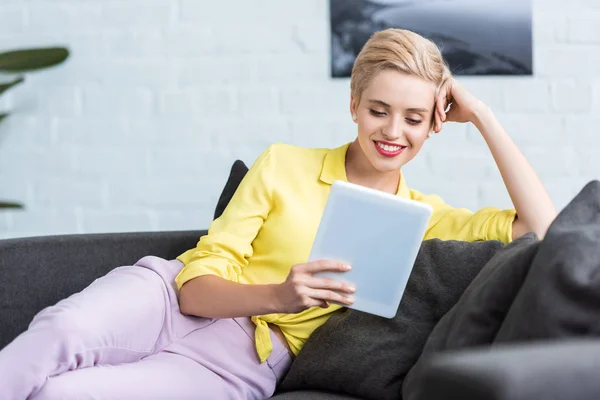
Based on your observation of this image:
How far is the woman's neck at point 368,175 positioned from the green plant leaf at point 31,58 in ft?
4.01

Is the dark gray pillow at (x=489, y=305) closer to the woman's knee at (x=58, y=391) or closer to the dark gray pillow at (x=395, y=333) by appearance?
the dark gray pillow at (x=395, y=333)

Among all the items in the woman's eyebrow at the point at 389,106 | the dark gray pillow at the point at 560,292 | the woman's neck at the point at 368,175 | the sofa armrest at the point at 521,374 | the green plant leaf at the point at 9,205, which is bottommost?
the green plant leaf at the point at 9,205

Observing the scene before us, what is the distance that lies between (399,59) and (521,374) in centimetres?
120

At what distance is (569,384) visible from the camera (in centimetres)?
70

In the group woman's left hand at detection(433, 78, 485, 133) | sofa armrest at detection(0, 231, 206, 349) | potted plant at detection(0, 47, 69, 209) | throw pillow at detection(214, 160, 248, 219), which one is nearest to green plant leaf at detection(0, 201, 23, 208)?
potted plant at detection(0, 47, 69, 209)

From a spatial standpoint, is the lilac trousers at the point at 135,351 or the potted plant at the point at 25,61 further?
the potted plant at the point at 25,61

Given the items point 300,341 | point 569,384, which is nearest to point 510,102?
point 300,341

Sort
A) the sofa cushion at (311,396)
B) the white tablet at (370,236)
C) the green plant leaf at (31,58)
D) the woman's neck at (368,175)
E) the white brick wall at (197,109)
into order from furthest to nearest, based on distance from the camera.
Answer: the green plant leaf at (31,58) → the white brick wall at (197,109) → the woman's neck at (368,175) → the sofa cushion at (311,396) → the white tablet at (370,236)

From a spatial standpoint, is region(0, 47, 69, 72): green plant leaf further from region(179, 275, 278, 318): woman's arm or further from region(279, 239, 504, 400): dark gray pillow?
region(279, 239, 504, 400): dark gray pillow

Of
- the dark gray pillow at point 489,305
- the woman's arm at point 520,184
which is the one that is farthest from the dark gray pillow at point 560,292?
the woman's arm at point 520,184

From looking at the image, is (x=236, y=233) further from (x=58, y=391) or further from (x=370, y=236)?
(x=58, y=391)

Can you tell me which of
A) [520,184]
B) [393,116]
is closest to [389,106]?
[393,116]

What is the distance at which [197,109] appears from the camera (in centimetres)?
276

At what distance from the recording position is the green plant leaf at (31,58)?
8.93ft
